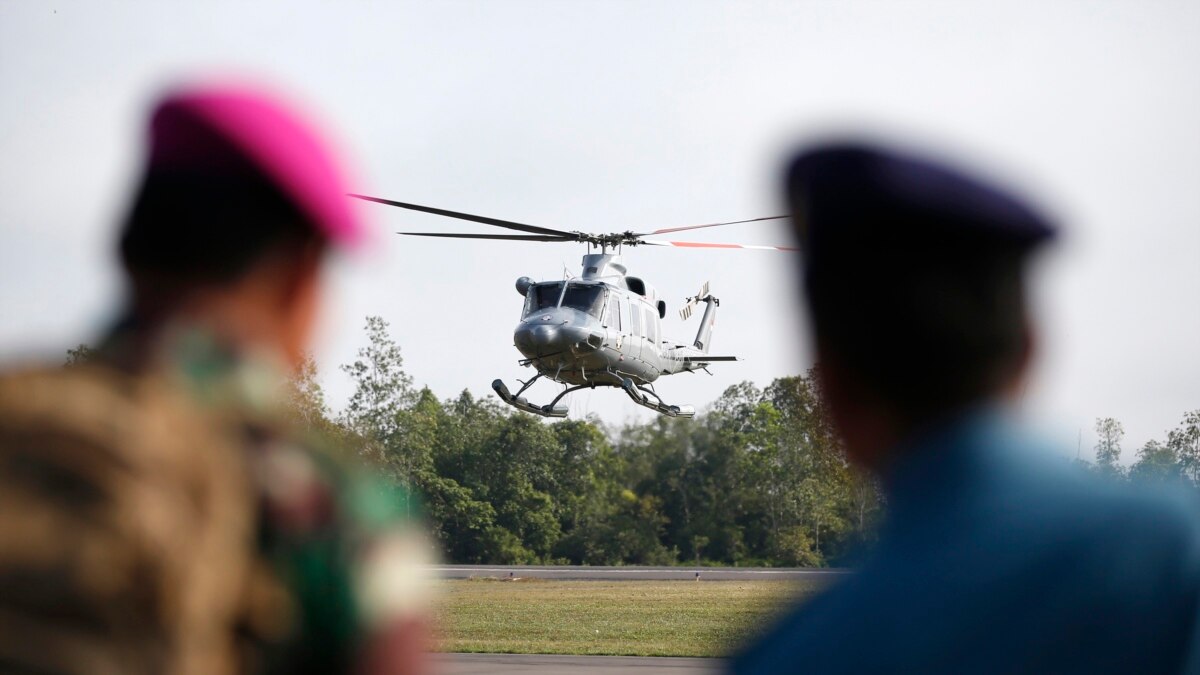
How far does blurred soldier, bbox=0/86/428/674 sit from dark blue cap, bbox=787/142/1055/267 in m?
0.62

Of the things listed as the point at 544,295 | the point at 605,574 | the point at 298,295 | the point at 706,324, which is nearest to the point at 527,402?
the point at 544,295

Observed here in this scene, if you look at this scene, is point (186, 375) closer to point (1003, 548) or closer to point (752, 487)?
point (1003, 548)

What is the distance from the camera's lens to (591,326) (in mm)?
25047

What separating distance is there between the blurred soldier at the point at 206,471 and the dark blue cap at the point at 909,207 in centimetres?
62

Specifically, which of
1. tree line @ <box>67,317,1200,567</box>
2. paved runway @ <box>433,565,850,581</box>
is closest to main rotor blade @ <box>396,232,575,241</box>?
paved runway @ <box>433,565,850,581</box>

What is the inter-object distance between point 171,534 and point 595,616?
2544cm

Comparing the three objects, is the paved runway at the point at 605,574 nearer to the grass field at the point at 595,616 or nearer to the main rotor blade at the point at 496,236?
the grass field at the point at 595,616

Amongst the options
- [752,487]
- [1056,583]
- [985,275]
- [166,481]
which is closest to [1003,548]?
[1056,583]

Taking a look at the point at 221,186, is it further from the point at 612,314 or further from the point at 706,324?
the point at 706,324

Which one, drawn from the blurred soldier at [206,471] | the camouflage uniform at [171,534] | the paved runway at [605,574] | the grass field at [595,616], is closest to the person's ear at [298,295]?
the blurred soldier at [206,471]

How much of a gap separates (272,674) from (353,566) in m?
0.14

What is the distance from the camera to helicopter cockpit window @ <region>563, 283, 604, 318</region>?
998 inches

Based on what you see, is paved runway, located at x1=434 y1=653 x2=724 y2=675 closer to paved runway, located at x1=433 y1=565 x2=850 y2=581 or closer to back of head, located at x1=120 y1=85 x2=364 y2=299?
back of head, located at x1=120 y1=85 x2=364 y2=299

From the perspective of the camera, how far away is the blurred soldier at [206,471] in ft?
4.30
